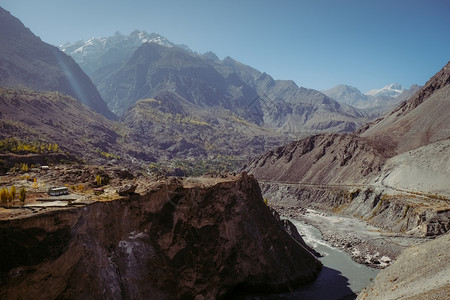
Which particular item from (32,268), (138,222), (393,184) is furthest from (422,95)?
(32,268)

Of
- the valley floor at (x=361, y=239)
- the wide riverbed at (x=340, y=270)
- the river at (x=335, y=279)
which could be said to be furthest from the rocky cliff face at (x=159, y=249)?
the valley floor at (x=361, y=239)

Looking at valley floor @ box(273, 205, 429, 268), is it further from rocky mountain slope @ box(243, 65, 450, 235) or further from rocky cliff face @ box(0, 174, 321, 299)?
rocky cliff face @ box(0, 174, 321, 299)

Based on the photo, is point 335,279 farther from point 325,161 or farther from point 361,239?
point 325,161

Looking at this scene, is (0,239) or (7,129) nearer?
(0,239)

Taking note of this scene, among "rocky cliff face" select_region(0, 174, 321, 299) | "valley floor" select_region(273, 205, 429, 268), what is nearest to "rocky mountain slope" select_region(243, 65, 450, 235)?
"valley floor" select_region(273, 205, 429, 268)

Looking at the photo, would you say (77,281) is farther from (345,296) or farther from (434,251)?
(434,251)

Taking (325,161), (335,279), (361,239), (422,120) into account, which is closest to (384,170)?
(325,161)

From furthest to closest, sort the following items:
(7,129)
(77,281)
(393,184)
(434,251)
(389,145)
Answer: (7,129), (389,145), (393,184), (434,251), (77,281)
